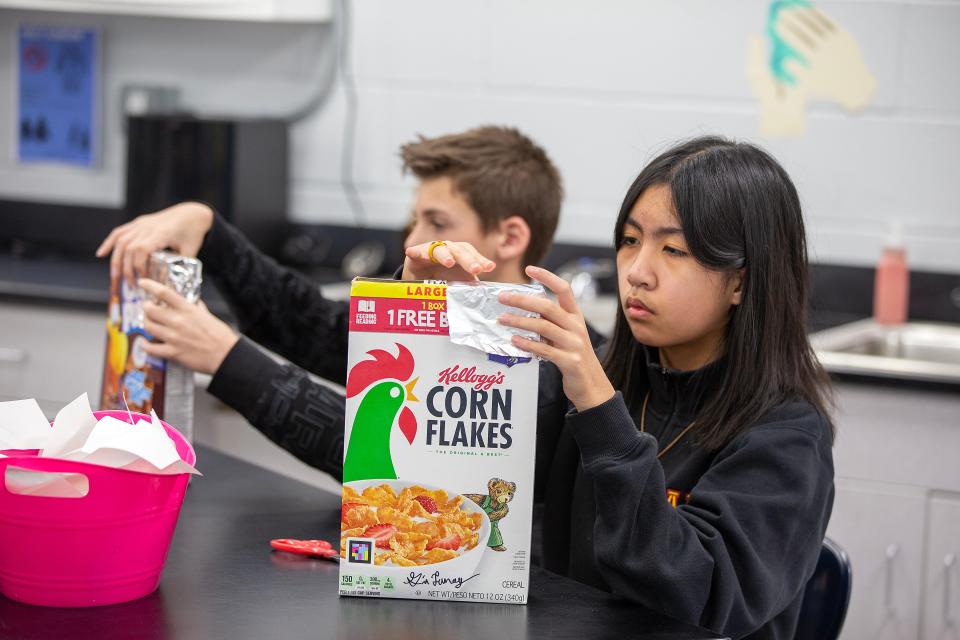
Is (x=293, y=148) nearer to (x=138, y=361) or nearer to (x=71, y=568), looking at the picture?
(x=138, y=361)

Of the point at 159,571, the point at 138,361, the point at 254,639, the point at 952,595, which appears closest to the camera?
the point at 254,639

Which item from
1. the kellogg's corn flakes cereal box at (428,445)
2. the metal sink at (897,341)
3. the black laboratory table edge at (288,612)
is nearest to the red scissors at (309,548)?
the black laboratory table edge at (288,612)

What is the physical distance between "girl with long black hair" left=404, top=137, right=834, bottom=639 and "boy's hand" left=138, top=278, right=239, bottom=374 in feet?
0.75

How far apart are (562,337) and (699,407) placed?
362 mm

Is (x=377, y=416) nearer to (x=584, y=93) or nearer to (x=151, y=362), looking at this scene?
(x=151, y=362)

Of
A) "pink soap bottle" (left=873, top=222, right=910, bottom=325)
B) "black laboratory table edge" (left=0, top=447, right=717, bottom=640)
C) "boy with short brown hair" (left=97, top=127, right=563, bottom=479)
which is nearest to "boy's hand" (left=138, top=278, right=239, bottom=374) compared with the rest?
"boy with short brown hair" (left=97, top=127, right=563, bottom=479)

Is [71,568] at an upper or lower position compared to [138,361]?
lower

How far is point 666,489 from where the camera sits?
119 centimetres

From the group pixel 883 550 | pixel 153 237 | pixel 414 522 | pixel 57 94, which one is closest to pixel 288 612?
pixel 414 522

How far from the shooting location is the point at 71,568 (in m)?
0.99

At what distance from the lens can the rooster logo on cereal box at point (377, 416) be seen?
99 centimetres

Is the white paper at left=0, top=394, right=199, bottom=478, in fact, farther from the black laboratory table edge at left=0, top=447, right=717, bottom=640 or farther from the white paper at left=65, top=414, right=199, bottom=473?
the black laboratory table edge at left=0, top=447, right=717, bottom=640

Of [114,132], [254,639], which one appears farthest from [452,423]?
[114,132]

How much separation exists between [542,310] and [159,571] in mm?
394
